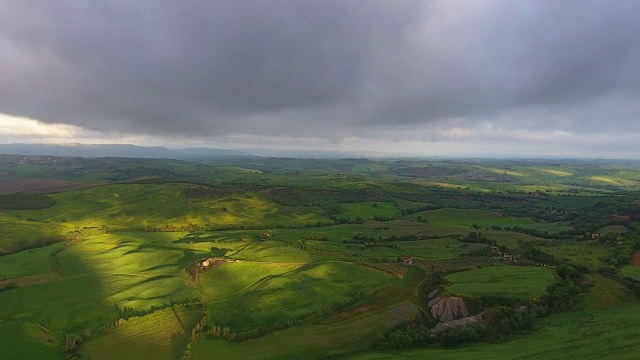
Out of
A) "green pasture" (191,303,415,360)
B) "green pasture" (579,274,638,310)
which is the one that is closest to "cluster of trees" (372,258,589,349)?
"green pasture" (579,274,638,310)

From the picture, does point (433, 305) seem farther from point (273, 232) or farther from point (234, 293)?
point (273, 232)

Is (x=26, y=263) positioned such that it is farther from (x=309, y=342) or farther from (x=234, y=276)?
(x=309, y=342)

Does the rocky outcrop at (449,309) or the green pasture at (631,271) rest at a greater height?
the green pasture at (631,271)

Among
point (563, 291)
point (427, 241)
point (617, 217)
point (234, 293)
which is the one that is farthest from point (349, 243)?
point (617, 217)

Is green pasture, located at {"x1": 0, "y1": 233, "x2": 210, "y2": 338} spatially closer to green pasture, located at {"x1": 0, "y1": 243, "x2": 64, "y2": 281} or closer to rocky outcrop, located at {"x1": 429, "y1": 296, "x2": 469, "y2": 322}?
green pasture, located at {"x1": 0, "y1": 243, "x2": 64, "y2": 281}

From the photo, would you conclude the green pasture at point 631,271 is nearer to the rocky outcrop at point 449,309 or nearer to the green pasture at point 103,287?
the rocky outcrop at point 449,309

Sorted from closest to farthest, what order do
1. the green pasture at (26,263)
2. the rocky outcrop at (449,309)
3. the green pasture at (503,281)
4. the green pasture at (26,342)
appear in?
the green pasture at (26,342) → the rocky outcrop at (449,309) → the green pasture at (503,281) → the green pasture at (26,263)

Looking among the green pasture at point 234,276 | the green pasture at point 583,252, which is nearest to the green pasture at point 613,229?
the green pasture at point 583,252

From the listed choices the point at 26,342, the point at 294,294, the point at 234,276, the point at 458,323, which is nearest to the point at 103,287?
the point at 26,342
